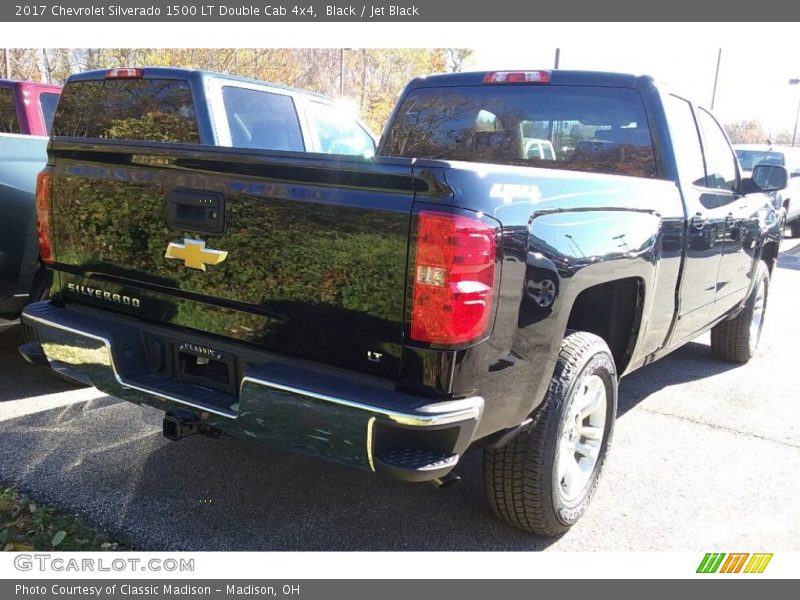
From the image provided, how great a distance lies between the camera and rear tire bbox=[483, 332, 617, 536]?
8.63 ft

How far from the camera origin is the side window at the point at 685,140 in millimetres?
3617

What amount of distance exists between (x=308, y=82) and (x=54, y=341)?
2833 centimetres

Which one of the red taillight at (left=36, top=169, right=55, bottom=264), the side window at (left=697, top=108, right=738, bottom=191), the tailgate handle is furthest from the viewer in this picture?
the side window at (left=697, top=108, right=738, bottom=191)

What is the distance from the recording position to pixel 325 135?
6.10 meters

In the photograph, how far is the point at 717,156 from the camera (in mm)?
4379

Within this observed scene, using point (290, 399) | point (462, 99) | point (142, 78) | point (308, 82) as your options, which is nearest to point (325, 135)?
point (142, 78)

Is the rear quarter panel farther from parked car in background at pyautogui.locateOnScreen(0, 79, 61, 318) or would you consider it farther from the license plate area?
parked car in background at pyautogui.locateOnScreen(0, 79, 61, 318)

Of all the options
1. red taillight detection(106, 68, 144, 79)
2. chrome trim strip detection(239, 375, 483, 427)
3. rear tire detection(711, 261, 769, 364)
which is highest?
red taillight detection(106, 68, 144, 79)

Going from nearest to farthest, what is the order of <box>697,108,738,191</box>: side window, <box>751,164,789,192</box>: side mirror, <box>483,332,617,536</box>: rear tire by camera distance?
<box>483,332,617,536</box>: rear tire < <box>697,108,738,191</box>: side window < <box>751,164,789,192</box>: side mirror

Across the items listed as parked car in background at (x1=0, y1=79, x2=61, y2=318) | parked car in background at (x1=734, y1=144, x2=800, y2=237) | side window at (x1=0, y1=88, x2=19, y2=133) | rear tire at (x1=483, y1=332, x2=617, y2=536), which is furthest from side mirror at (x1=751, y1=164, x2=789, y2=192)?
parked car in background at (x1=734, y1=144, x2=800, y2=237)

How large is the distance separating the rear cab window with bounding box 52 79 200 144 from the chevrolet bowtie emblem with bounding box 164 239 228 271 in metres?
2.42

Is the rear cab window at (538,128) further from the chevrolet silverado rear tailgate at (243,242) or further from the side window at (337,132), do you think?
the side window at (337,132)

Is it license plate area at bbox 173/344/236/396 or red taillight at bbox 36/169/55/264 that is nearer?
license plate area at bbox 173/344/236/396

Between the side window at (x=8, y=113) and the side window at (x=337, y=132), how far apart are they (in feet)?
7.87
